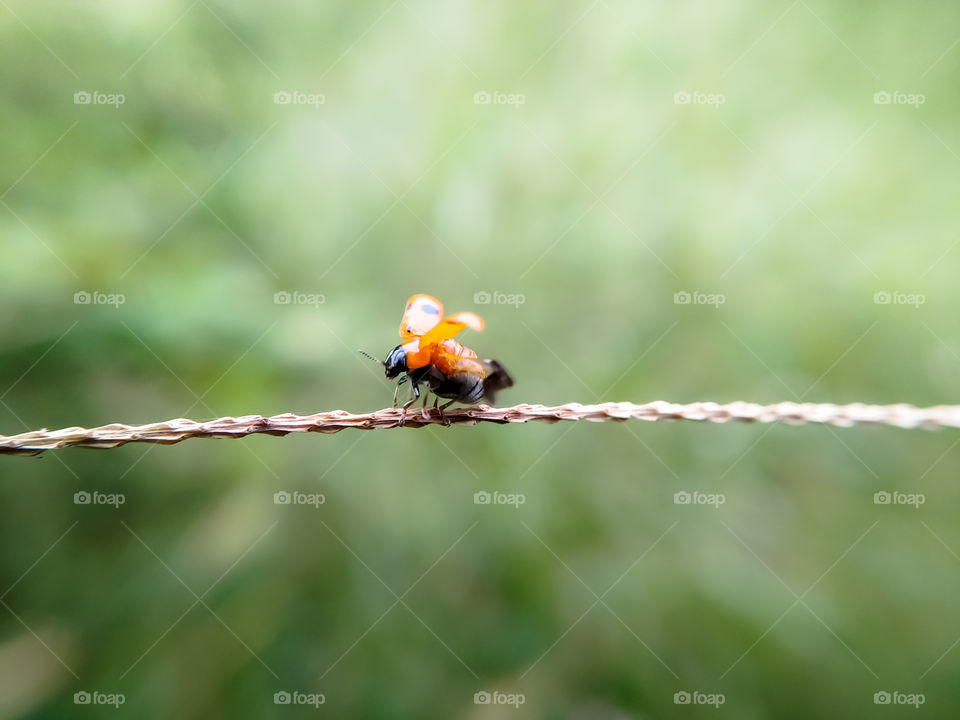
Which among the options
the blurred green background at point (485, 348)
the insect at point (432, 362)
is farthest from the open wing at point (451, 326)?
the blurred green background at point (485, 348)

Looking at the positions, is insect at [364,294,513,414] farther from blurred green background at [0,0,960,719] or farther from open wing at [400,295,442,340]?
blurred green background at [0,0,960,719]

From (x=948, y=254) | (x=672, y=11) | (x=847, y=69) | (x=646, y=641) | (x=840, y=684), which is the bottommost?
(x=840, y=684)

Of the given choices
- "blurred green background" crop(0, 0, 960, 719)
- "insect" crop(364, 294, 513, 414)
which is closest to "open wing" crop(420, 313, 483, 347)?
"insect" crop(364, 294, 513, 414)

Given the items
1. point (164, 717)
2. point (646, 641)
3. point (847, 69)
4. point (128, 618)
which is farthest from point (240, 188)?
point (847, 69)

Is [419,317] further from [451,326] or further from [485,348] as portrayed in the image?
[485,348]

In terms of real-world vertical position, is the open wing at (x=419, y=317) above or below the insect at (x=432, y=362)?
above

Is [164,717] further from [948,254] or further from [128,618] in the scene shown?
[948,254]

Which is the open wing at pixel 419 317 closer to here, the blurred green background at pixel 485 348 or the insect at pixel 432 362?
the insect at pixel 432 362

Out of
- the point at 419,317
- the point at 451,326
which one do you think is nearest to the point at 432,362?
the point at 419,317

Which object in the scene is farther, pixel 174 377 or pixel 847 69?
pixel 847 69
